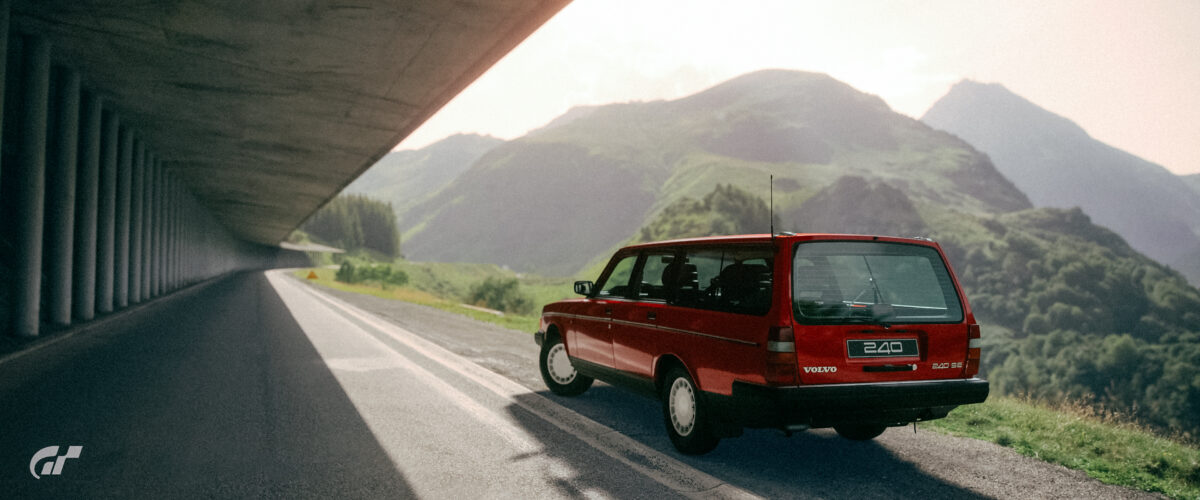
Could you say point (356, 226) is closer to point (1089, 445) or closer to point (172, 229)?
point (172, 229)

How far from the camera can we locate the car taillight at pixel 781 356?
4.36 metres

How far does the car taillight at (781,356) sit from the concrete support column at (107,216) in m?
19.4

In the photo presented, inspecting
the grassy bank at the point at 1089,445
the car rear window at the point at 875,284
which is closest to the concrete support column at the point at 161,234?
the car rear window at the point at 875,284

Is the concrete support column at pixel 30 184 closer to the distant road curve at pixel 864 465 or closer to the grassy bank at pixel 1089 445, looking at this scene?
the distant road curve at pixel 864 465

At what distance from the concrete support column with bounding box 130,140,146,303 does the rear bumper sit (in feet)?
75.8

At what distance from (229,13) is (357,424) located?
7.11 m

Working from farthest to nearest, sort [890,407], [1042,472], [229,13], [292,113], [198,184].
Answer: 1. [198,184]
2. [292,113]
3. [229,13]
4. [1042,472]
5. [890,407]

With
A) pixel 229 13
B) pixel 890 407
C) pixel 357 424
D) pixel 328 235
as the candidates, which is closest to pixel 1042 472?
pixel 890 407

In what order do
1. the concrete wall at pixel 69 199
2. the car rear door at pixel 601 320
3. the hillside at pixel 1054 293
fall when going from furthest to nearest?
1. the hillside at pixel 1054 293
2. the concrete wall at pixel 69 199
3. the car rear door at pixel 601 320

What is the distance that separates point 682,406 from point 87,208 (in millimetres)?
17105

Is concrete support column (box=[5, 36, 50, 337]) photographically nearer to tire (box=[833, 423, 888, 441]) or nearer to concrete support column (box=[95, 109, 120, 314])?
concrete support column (box=[95, 109, 120, 314])

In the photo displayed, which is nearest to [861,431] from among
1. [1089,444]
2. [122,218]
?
[1089,444]

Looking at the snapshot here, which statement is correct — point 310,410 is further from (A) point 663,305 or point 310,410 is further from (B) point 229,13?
(B) point 229,13

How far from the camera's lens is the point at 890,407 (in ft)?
14.9
